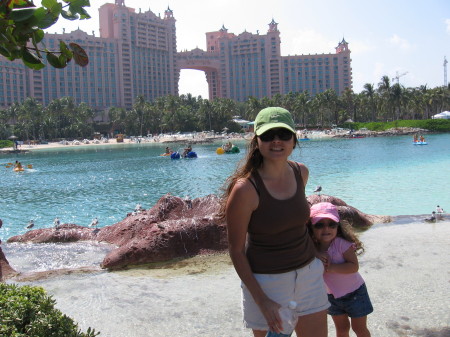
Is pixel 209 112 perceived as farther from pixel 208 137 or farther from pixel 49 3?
pixel 49 3

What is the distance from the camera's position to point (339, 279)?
3.10 m

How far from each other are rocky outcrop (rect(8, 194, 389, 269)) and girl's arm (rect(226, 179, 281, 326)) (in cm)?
394

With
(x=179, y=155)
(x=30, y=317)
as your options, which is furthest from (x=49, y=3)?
(x=179, y=155)

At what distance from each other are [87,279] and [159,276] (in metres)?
0.92

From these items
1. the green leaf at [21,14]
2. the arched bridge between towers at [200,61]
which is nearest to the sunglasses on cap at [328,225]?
the green leaf at [21,14]

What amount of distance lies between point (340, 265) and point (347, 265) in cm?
5

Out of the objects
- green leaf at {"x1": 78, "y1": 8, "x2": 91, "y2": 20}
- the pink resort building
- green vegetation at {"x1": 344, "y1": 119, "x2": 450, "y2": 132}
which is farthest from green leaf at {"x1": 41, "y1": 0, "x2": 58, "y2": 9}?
the pink resort building

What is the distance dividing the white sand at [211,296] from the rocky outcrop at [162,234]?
15.0 inches

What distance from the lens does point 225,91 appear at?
6117 inches

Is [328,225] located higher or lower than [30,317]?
higher

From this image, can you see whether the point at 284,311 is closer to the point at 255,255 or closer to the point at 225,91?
the point at 255,255

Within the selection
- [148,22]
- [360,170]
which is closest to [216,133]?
[360,170]

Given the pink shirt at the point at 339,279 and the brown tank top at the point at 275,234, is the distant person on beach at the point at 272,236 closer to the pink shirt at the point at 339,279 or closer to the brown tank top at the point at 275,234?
the brown tank top at the point at 275,234

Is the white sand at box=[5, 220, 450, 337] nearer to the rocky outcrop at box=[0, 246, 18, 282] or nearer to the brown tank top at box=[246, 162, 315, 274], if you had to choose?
the rocky outcrop at box=[0, 246, 18, 282]
